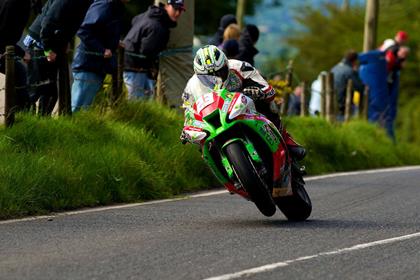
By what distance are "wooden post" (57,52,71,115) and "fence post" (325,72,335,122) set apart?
9633 millimetres

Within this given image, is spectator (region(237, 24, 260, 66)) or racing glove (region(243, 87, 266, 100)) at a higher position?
racing glove (region(243, 87, 266, 100))

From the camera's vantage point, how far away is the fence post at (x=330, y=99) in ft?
78.6

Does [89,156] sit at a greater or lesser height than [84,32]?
lesser

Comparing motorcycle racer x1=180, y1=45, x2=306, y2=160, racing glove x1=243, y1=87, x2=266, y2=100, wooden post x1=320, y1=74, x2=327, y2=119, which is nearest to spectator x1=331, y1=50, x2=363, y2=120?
wooden post x1=320, y1=74, x2=327, y2=119

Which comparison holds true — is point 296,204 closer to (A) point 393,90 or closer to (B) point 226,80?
(B) point 226,80

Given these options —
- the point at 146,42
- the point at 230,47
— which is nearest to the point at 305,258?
the point at 146,42

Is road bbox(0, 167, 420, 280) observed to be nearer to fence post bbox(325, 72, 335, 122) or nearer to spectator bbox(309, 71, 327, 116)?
fence post bbox(325, 72, 335, 122)

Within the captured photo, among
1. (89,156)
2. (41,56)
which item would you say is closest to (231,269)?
(89,156)

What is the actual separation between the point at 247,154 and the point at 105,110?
18.8 feet

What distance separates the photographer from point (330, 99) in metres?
24.0

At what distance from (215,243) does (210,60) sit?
1.90 meters

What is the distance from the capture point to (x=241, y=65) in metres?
11.3

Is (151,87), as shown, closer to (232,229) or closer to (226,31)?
(226,31)

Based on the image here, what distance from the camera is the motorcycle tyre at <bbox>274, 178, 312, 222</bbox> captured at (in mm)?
11578
